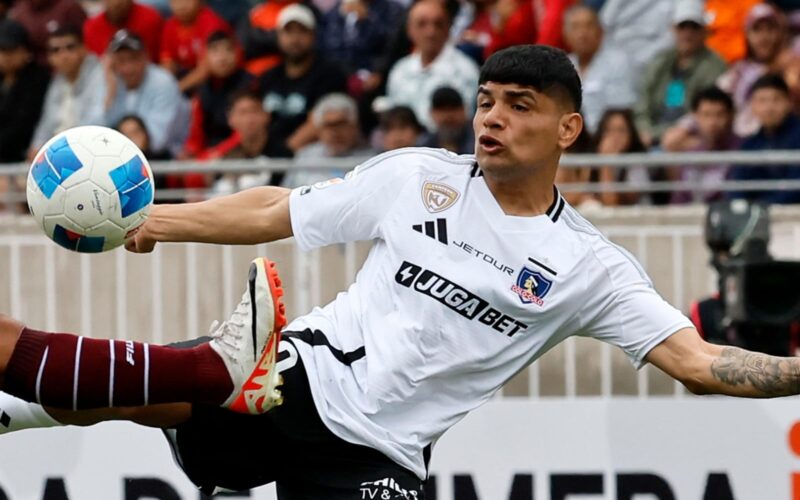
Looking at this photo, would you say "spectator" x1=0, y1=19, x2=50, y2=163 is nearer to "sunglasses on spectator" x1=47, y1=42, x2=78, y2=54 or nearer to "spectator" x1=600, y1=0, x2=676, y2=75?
"sunglasses on spectator" x1=47, y1=42, x2=78, y2=54

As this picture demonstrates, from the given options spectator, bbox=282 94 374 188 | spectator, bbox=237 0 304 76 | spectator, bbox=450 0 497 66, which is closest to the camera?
spectator, bbox=282 94 374 188

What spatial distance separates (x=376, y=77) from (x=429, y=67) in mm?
525

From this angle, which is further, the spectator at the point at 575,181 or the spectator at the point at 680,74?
the spectator at the point at 680,74

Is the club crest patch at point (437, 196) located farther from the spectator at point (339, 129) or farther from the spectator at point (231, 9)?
the spectator at point (231, 9)

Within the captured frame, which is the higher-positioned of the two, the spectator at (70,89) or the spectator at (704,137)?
the spectator at (70,89)

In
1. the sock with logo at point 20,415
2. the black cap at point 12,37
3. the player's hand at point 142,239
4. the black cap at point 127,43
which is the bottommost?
the sock with logo at point 20,415

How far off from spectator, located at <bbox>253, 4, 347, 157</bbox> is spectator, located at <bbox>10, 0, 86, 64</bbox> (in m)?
2.02

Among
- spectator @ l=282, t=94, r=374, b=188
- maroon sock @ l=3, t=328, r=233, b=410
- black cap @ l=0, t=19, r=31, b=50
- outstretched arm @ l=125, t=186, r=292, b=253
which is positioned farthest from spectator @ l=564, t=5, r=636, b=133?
maroon sock @ l=3, t=328, r=233, b=410

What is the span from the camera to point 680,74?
35.0 feet

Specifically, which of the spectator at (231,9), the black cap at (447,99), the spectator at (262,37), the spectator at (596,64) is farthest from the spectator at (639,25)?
the spectator at (231,9)

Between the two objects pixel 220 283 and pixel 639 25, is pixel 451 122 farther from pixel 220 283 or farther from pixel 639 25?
pixel 220 283

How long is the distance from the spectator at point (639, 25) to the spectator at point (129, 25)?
364 centimetres

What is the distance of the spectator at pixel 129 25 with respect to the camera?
12.3 m

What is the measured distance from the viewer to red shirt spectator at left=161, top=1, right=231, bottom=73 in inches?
480
